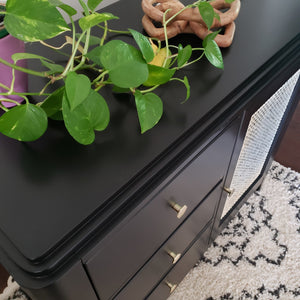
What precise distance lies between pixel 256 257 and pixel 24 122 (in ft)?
3.18

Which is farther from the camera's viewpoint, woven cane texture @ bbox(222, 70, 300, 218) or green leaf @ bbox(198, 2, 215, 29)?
woven cane texture @ bbox(222, 70, 300, 218)

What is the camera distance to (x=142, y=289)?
2.05 ft

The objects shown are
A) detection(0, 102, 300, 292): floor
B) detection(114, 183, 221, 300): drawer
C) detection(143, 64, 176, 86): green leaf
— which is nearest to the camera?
detection(143, 64, 176, 86): green leaf

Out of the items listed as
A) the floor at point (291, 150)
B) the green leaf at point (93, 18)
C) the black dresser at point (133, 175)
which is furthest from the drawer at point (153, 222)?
the floor at point (291, 150)

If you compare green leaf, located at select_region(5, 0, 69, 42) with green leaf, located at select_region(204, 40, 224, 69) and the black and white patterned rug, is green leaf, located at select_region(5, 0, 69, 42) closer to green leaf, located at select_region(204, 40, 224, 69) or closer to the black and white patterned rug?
green leaf, located at select_region(204, 40, 224, 69)

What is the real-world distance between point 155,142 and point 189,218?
0.29m

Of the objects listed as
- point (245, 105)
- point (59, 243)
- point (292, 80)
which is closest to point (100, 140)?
point (59, 243)

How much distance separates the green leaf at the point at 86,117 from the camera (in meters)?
0.36

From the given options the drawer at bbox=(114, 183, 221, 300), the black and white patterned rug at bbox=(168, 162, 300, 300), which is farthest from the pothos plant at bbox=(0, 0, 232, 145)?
the black and white patterned rug at bbox=(168, 162, 300, 300)

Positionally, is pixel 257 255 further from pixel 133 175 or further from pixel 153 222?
pixel 133 175

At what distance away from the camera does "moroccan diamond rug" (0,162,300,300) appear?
38.0 inches

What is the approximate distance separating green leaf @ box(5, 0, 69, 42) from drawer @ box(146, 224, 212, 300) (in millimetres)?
626

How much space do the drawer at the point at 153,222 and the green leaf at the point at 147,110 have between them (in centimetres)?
9

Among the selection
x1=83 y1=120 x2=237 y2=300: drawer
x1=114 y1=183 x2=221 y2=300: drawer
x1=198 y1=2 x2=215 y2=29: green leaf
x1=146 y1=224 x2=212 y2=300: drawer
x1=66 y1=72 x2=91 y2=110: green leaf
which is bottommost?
x1=146 y1=224 x2=212 y2=300: drawer
